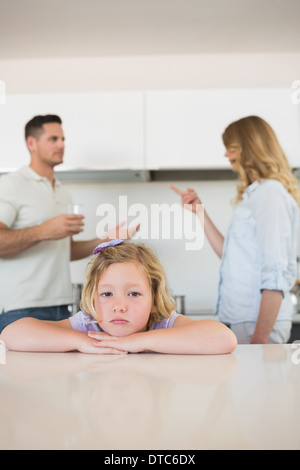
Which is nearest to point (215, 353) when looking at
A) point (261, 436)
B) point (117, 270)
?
point (117, 270)

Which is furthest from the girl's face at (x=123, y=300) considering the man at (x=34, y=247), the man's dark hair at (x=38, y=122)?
the man's dark hair at (x=38, y=122)

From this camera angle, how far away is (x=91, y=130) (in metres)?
2.49

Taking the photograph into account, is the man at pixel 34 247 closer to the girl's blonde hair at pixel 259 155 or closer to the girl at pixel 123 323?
the girl's blonde hair at pixel 259 155

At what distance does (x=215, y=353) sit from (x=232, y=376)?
8.7 inches

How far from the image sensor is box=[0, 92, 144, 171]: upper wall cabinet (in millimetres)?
2467

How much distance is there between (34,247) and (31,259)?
Result: 6cm

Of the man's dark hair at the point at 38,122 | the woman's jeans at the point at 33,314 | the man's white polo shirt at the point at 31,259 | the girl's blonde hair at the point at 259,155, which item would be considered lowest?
the woman's jeans at the point at 33,314

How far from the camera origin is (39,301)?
2000mm

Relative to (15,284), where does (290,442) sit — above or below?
above

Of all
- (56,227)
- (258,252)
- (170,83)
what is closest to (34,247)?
(56,227)

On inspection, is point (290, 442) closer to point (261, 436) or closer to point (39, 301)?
point (261, 436)

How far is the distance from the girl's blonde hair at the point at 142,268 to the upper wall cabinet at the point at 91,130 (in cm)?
132

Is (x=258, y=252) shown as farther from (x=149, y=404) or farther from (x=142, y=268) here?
(x=149, y=404)

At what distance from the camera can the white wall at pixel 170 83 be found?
2.75 m
